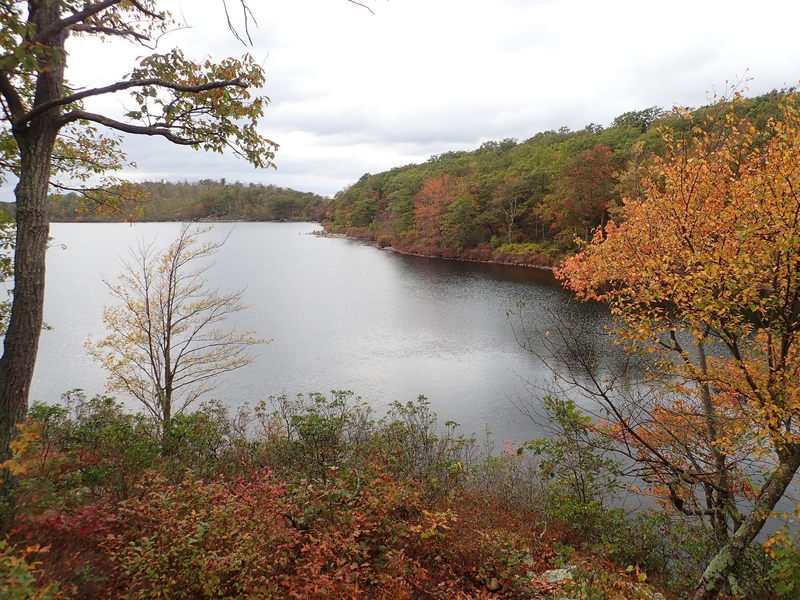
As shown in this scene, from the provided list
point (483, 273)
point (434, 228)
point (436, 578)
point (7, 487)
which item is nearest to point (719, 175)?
point (436, 578)

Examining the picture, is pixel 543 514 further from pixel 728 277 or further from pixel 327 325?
pixel 327 325

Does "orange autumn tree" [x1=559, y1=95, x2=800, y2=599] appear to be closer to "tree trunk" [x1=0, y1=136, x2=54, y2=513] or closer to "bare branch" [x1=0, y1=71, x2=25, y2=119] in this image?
"tree trunk" [x1=0, y1=136, x2=54, y2=513]

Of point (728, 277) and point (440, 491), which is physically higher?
point (728, 277)

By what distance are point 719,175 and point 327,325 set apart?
2110 cm

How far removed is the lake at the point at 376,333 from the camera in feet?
54.3

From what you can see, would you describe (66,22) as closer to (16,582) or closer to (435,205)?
(16,582)

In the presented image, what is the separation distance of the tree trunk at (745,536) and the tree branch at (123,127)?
327 inches

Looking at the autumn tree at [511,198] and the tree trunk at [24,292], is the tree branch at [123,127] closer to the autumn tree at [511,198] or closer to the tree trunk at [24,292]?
the tree trunk at [24,292]

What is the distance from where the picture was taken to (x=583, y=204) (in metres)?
41.9

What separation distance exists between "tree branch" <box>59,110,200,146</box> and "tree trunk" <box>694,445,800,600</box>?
327 inches

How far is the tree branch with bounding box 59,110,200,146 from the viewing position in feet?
13.2

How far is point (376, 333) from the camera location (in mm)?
24797

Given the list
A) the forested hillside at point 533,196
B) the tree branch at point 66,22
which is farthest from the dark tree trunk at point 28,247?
the forested hillside at point 533,196

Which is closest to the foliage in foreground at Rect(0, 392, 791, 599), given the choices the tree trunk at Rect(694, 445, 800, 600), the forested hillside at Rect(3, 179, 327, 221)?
the tree trunk at Rect(694, 445, 800, 600)
